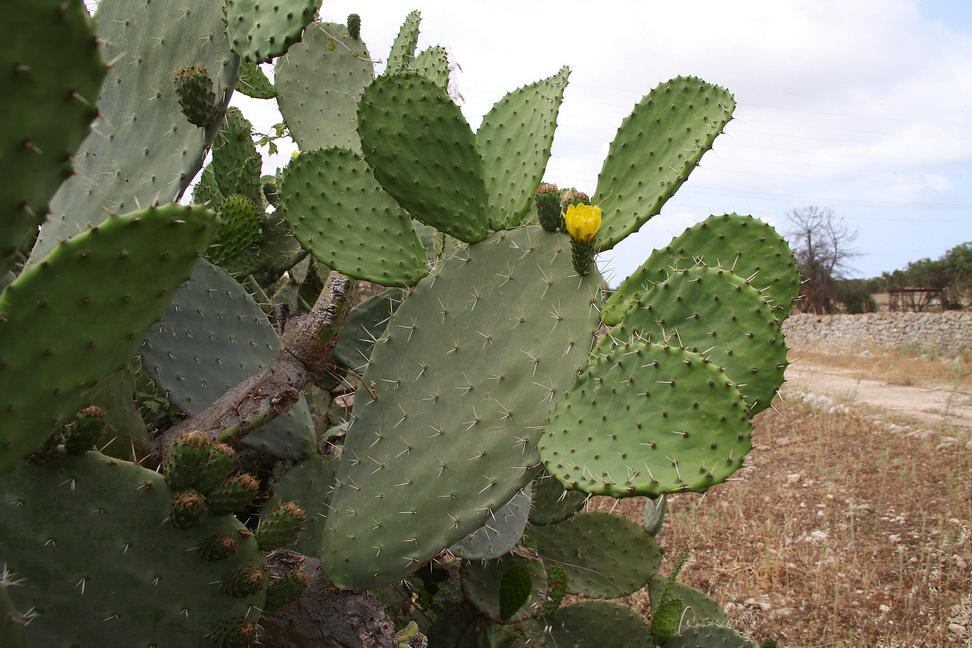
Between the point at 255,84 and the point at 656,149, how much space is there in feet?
4.93

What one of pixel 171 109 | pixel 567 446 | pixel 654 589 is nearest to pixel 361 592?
pixel 567 446

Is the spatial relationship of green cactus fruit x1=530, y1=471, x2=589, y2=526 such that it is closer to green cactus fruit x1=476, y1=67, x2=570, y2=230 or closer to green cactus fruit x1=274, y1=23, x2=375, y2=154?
green cactus fruit x1=476, y1=67, x2=570, y2=230

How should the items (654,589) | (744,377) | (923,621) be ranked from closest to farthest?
1. (744,377)
2. (654,589)
3. (923,621)

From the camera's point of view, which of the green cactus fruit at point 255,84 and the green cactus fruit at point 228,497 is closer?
the green cactus fruit at point 228,497

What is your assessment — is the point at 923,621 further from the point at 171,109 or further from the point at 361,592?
the point at 171,109

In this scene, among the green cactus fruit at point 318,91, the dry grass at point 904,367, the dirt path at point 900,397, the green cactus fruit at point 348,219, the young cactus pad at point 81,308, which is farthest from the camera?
the dry grass at point 904,367

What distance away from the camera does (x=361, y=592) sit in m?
1.29

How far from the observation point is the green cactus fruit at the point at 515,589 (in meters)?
1.69

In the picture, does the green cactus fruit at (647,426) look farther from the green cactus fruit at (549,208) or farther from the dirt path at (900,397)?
the dirt path at (900,397)

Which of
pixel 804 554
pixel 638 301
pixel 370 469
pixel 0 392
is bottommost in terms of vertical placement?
pixel 804 554

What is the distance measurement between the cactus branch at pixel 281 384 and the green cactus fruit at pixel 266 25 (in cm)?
54

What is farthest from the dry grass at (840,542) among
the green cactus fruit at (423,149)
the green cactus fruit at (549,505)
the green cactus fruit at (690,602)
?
the green cactus fruit at (423,149)

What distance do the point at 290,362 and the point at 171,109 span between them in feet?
2.13

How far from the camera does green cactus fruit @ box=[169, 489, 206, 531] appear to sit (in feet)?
3.33
